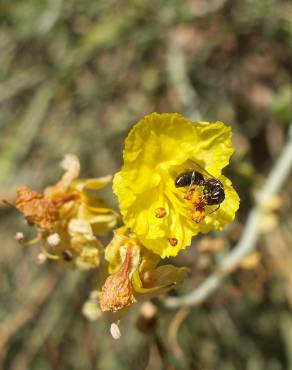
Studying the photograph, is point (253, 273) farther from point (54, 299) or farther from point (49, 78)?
point (49, 78)

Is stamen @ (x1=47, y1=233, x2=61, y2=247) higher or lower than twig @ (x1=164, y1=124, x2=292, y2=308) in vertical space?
Result: higher

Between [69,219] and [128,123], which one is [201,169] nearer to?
[69,219]

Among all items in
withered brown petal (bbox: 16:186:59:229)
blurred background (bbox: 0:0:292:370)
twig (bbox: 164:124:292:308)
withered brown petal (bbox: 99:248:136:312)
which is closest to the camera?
withered brown petal (bbox: 99:248:136:312)

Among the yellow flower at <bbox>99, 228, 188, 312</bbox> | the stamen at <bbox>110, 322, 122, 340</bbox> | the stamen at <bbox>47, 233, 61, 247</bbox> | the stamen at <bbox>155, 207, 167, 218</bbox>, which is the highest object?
the stamen at <bbox>155, 207, 167, 218</bbox>

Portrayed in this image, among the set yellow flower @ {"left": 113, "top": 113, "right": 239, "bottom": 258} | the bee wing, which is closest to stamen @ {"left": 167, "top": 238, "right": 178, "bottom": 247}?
yellow flower @ {"left": 113, "top": 113, "right": 239, "bottom": 258}

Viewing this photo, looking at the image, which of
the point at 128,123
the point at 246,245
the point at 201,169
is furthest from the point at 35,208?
the point at 128,123

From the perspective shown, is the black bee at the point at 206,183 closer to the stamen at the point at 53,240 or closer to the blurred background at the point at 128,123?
the stamen at the point at 53,240

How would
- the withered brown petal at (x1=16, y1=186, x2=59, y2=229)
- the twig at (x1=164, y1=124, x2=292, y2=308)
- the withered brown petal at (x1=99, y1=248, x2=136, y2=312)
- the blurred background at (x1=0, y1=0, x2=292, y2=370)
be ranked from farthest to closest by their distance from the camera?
the blurred background at (x1=0, y1=0, x2=292, y2=370)
the twig at (x1=164, y1=124, x2=292, y2=308)
the withered brown petal at (x1=16, y1=186, x2=59, y2=229)
the withered brown petal at (x1=99, y1=248, x2=136, y2=312)

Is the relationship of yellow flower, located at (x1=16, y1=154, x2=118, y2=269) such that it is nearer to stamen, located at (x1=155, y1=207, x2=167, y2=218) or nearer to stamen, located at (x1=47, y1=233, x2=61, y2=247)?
stamen, located at (x1=47, y1=233, x2=61, y2=247)
